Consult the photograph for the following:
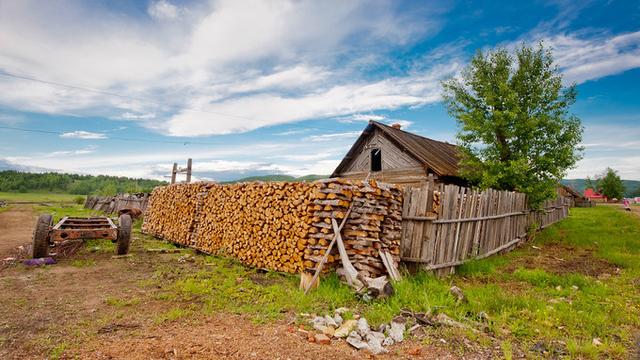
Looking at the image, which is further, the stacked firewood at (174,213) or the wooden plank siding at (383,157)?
the wooden plank siding at (383,157)

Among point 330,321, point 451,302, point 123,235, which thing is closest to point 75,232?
point 123,235

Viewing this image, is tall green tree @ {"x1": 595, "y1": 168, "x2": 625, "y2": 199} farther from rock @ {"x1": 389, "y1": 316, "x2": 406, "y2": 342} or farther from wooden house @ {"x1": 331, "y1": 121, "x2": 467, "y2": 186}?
rock @ {"x1": 389, "y1": 316, "x2": 406, "y2": 342}

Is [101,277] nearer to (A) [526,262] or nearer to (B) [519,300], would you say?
(B) [519,300]

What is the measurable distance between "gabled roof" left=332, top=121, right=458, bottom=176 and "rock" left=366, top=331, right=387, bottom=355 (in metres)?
12.3

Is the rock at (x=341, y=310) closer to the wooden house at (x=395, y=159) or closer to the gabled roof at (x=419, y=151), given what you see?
the wooden house at (x=395, y=159)

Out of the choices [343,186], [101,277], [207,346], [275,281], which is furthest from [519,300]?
[101,277]

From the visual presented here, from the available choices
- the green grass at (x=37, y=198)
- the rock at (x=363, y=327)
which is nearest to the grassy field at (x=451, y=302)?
the rock at (x=363, y=327)

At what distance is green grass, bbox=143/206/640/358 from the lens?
4.45m

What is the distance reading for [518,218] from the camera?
12648 millimetres

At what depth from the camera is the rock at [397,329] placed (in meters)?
4.21

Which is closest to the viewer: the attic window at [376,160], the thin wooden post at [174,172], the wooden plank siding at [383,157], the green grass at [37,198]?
the wooden plank siding at [383,157]

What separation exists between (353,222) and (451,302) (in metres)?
2.27

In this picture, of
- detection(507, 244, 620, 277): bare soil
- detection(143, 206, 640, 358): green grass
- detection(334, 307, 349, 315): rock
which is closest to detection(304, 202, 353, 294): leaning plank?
detection(143, 206, 640, 358): green grass

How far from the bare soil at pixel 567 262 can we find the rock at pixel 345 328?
616 cm
